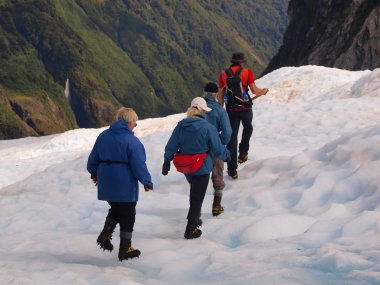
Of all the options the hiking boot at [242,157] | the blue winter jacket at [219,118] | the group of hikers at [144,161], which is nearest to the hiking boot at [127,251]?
the group of hikers at [144,161]

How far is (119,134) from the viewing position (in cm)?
823

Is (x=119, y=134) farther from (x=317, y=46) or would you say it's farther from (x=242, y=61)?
(x=317, y=46)

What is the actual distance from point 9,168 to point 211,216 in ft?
59.0

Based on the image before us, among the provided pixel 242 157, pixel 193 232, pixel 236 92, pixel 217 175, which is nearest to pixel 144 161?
pixel 193 232

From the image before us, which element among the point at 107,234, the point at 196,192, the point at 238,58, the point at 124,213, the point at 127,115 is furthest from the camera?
the point at 238,58

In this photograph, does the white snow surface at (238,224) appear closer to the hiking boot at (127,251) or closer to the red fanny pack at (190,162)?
the hiking boot at (127,251)

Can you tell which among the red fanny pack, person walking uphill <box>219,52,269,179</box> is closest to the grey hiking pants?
the red fanny pack

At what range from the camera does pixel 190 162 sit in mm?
9211

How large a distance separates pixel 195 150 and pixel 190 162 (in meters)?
0.21

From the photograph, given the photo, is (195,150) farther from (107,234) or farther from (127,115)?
(107,234)

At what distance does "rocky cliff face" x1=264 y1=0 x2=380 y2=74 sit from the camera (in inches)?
2815

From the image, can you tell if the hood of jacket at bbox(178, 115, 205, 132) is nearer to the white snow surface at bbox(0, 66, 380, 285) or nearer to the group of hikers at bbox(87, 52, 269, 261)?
A: the group of hikers at bbox(87, 52, 269, 261)

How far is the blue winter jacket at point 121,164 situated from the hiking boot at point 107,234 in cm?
45

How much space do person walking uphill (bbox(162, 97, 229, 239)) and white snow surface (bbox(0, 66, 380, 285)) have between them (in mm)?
600
